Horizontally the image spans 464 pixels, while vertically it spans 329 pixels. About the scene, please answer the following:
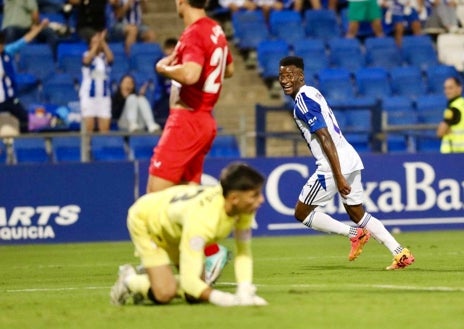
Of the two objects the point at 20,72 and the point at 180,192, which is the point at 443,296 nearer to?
the point at 180,192

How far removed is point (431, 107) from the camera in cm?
2420

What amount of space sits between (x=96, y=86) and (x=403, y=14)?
7816mm

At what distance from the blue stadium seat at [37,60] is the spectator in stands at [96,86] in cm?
119

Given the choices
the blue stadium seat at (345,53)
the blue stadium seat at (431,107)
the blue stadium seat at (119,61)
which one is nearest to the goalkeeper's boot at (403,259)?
the blue stadium seat at (431,107)

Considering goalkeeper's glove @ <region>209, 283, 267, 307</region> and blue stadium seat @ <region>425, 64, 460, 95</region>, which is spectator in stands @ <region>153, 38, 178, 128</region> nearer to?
blue stadium seat @ <region>425, 64, 460, 95</region>

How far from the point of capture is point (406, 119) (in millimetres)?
23141

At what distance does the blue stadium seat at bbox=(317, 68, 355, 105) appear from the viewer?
24234mm

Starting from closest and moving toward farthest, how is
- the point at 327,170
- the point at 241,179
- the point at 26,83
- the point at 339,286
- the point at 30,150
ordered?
1. the point at 241,179
2. the point at 339,286
3. the point at 327,170
4. the point at 30,150
5. the point at 26,83

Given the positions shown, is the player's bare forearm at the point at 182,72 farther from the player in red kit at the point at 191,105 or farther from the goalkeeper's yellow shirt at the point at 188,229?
the goalkeeper's yellow shirt at the point at 188,229

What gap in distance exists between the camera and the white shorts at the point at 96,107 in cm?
2166

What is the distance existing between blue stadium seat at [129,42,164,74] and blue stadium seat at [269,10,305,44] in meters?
2.78

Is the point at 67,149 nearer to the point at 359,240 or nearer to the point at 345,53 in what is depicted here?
the point at 345,53

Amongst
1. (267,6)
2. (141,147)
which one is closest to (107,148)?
→ (141,147)

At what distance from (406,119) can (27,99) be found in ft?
21.6
